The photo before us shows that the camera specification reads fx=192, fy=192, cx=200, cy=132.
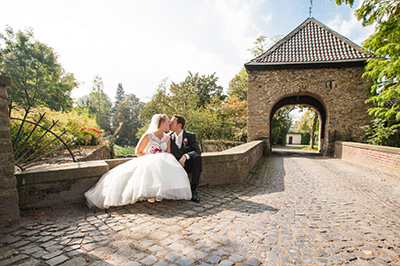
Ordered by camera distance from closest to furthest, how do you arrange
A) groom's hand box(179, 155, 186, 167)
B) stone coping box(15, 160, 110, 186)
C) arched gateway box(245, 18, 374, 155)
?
stone coping box(15, 160, 110, 186), groom's hand box(179, 155, 186, 167), arched gateway box(245, 18, 374, 155)

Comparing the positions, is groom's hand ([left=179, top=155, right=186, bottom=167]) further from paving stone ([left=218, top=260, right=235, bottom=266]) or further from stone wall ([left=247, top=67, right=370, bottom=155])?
stone wall ([left=247, top=67, right=370, bottom=155])

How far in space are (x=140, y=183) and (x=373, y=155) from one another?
9.08 metres

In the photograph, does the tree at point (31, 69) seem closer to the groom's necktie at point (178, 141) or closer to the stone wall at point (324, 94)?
the stone wall at point (324, 94)

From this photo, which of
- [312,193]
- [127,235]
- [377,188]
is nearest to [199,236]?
[127,235]

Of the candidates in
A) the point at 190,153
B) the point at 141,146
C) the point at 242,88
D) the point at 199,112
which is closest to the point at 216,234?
the point at 190,153

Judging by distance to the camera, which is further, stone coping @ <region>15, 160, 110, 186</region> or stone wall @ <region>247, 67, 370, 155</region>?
stone wall @ <region>247, 67, 370, 155</region>

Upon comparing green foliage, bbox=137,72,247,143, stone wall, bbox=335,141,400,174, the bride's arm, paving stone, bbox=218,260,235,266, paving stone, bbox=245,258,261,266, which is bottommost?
paving stone, bbox=245,258,261,266

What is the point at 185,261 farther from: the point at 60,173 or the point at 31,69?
the point at 31,69

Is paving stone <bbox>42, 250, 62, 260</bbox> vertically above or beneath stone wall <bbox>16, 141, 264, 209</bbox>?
beneath

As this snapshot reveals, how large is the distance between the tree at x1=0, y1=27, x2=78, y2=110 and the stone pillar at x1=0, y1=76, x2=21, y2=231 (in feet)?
84.7

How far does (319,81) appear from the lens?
11.7 m

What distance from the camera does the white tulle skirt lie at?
9.14ft

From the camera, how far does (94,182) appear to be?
3160 millimetres

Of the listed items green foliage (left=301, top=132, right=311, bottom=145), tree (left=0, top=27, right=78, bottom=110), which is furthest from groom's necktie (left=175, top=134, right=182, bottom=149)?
green foliage (left=301, top=132, right=311, bottom=145)
